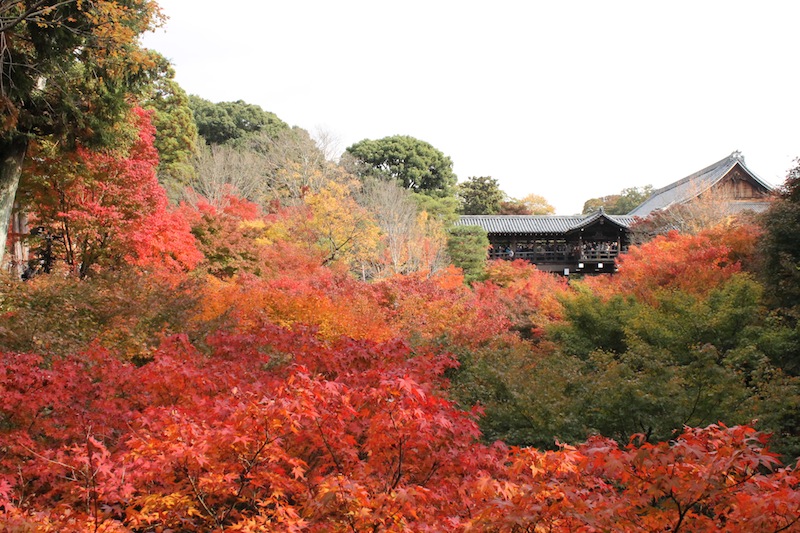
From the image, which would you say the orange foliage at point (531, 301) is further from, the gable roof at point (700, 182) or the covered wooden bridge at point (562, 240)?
the gable roof at point (700, 182)

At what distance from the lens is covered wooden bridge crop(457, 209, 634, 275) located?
99.7ft

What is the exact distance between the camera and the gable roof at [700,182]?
1060 inches

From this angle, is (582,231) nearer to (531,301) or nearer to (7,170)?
(531,301)

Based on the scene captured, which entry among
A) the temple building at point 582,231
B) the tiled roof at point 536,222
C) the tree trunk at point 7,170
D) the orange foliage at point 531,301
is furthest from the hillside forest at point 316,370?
the tiled roof at point 536,222

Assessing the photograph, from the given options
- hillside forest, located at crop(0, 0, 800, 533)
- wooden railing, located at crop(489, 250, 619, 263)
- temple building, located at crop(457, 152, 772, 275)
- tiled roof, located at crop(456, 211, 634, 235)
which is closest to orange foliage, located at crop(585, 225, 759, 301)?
hillside forest, located at crop(0, 0, 800, 533)

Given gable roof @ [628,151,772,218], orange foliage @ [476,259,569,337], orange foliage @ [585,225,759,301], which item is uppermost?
gable roof @ [628,151,772,218]

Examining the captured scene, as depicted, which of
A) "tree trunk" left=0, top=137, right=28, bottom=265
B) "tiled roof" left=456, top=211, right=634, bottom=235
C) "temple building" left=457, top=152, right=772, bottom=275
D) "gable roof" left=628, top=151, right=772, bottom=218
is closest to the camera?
"tree trunk" left=0, top=137, right=28, bottom=265

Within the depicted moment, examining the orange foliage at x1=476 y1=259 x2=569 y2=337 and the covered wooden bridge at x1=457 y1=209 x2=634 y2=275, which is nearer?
the orange foliage at x1=476 y1=259 x2=569 y2=337

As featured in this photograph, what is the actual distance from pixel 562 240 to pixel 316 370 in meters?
28.7

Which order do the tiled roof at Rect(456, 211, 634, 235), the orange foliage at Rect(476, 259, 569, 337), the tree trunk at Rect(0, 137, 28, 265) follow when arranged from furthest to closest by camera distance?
1. the tiled roof at Rect(456, 211, 634, 235)
2. the orange foliage at Rect(476, 259, 569, 337)
3. the tree trunk at Rect(0, 137, 28, 265)

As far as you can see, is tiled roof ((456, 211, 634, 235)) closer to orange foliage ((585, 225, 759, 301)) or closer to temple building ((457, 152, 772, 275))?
temple building ((457, 152, 772, 275))

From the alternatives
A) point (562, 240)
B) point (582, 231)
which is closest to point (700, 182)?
point (582, 231)

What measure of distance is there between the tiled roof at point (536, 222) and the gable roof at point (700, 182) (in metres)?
2.42

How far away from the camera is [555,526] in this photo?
280 centimetres
